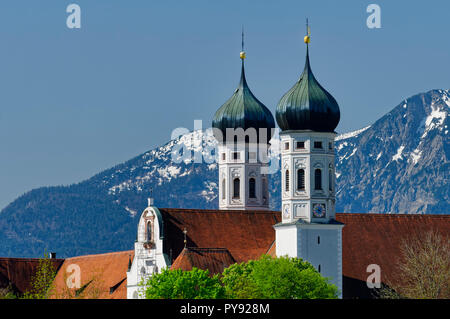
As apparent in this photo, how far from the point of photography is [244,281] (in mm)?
83812

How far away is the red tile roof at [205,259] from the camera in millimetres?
90825

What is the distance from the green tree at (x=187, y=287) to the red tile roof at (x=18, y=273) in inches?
1401

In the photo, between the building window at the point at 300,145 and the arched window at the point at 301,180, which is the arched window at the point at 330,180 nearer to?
the arched window at the point at 301,180

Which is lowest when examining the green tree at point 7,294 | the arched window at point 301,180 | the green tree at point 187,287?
the green tree at point 7,294

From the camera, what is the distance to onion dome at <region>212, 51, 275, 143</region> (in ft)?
369

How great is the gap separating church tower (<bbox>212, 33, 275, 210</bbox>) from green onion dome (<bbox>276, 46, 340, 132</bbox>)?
15.5 metres

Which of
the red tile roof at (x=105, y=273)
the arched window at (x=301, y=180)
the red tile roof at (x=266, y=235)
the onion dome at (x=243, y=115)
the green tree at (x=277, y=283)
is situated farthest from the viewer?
the onion dome at (x=243, y=115)

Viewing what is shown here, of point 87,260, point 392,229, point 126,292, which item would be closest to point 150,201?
point 126,292

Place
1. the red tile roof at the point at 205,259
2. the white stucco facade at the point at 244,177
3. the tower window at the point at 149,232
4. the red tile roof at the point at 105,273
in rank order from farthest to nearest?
1. the white stucco facade at the point at 244,177
2. the red tile roof at the point at 105,273
3. the tower window at the point at 149,232
4. the red tile roof at the point at 205,259

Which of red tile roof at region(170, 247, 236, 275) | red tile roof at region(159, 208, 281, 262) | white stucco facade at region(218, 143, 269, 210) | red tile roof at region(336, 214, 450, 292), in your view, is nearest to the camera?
red tile roof at region(170, 247, 236, 275)

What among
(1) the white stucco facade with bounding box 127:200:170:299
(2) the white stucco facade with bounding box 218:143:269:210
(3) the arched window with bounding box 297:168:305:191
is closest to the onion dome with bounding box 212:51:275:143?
(2) the white stucco facade with bounding box 218:143:269:210

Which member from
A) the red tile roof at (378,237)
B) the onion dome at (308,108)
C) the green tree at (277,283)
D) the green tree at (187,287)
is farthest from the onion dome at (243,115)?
the green tree at (187,287)

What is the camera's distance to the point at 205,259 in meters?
91.9

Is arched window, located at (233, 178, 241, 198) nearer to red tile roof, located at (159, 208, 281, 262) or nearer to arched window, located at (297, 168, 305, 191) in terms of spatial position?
red tile roof, located at (159, 208, 281, 262)
